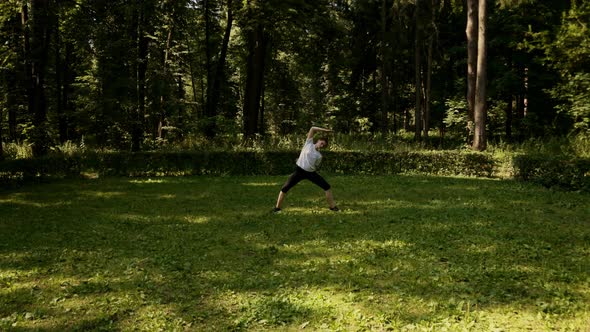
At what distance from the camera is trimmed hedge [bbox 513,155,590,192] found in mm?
14008

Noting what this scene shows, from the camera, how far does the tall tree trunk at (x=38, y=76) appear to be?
1720 centimetres

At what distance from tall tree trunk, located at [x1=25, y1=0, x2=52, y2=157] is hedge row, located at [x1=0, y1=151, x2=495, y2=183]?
1761mm

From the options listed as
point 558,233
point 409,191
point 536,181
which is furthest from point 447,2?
point 558,233

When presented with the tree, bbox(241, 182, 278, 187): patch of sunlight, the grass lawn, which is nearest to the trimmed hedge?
the grass lawn

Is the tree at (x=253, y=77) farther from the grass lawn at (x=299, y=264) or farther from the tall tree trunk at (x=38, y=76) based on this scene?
the grass lawn at (x=299, y=264)

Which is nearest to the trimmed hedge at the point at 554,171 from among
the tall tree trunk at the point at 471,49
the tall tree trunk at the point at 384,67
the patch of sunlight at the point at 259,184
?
the tall tree trunk at the point at 471,49

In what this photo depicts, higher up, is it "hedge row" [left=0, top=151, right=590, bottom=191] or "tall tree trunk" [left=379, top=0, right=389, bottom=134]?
"tall tree trunk" [left=379, top=0, right=389, bottom=134]

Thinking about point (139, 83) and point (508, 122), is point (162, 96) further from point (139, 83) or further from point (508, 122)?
point (508, 122)

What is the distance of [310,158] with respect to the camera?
1048 centimetres

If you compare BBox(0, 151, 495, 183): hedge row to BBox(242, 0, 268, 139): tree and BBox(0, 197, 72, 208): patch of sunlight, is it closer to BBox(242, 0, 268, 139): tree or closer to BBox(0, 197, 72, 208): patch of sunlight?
BBox(0, 197, 72, 208): patch of sunlight

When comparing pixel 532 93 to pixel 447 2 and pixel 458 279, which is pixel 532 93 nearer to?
pixel 447 2

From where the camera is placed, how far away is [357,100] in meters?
33.9

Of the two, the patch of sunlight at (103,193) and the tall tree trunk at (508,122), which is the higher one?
the tall tree trunk at (508,122)

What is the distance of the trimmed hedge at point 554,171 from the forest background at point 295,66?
2796 millimetres
